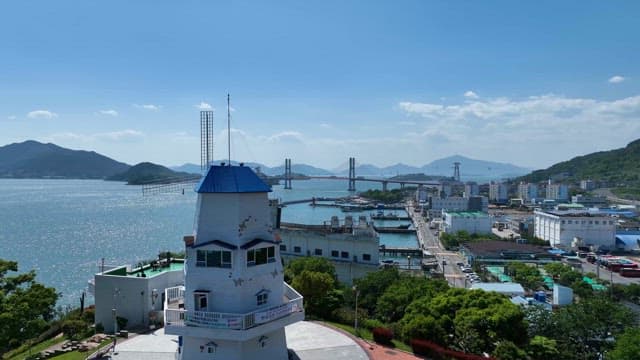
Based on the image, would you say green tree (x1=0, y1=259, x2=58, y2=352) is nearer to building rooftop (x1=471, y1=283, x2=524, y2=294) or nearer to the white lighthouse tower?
the white lighthouse tower

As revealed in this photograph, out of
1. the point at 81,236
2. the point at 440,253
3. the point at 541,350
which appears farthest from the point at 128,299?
the point at 81,236

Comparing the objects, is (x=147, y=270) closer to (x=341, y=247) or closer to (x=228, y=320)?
(x=228, y=320)

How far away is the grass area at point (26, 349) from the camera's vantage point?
1610cm

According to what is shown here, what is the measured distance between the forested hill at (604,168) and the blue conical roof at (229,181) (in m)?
149

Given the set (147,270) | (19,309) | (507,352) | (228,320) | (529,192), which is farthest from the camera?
(529,192)

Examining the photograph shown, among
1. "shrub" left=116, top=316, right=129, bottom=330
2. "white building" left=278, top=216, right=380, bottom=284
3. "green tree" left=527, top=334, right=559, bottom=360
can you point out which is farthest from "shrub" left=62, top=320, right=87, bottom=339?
"white building" left=278, top=216, right=380, bottom=284

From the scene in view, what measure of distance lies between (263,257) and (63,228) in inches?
2681

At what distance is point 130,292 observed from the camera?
17.3 m

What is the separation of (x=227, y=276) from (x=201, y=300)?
0.96 metres

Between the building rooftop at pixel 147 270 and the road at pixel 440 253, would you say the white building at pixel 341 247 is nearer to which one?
the road at pixel 440 253

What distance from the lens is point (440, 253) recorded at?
5897 cm

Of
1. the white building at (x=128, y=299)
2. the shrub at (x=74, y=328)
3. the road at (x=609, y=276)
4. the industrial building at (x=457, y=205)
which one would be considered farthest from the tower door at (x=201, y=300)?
the industrial building at (x=457, y=205)

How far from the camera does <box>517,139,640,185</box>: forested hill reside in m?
143

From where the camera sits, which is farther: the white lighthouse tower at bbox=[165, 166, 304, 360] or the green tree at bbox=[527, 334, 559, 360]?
the green tree at bbox=[527, 334, 559, 360]
